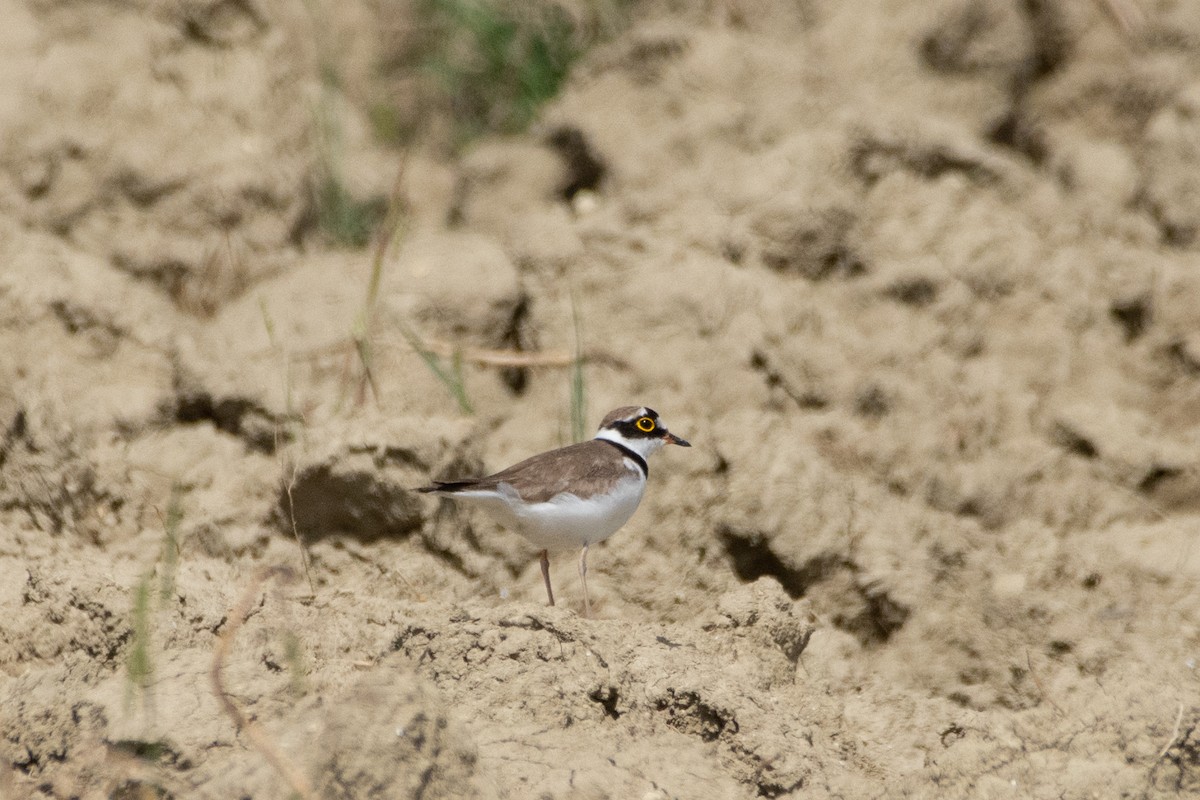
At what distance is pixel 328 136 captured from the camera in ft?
21.2

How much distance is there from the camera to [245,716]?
3.33m

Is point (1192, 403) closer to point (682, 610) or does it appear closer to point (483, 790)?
point (682, 610)

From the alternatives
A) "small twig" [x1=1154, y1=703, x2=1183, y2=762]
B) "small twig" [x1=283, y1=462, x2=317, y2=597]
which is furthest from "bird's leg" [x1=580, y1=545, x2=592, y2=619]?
"small twig" [x1=1154, y1=703, x2=1183, y2=762]

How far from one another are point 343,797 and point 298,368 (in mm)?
2584

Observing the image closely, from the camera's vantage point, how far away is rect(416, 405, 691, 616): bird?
14.7 ft

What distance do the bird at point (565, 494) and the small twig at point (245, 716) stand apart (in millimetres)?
699

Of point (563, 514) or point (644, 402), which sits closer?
A: point (563, 514)

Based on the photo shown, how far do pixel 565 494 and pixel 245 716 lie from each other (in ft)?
5.05

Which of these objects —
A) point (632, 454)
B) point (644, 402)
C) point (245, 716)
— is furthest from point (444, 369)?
point (245, 716)

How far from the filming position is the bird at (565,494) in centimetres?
447

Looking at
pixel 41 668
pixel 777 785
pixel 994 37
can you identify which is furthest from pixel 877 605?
pixel 994 37

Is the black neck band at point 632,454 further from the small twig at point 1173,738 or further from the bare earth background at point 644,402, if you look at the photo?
the small twig at point 1173,738

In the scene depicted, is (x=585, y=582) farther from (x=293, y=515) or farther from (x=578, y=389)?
(x=293, y=515)

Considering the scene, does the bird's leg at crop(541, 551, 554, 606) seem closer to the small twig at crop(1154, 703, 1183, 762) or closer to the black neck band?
the black neck band
